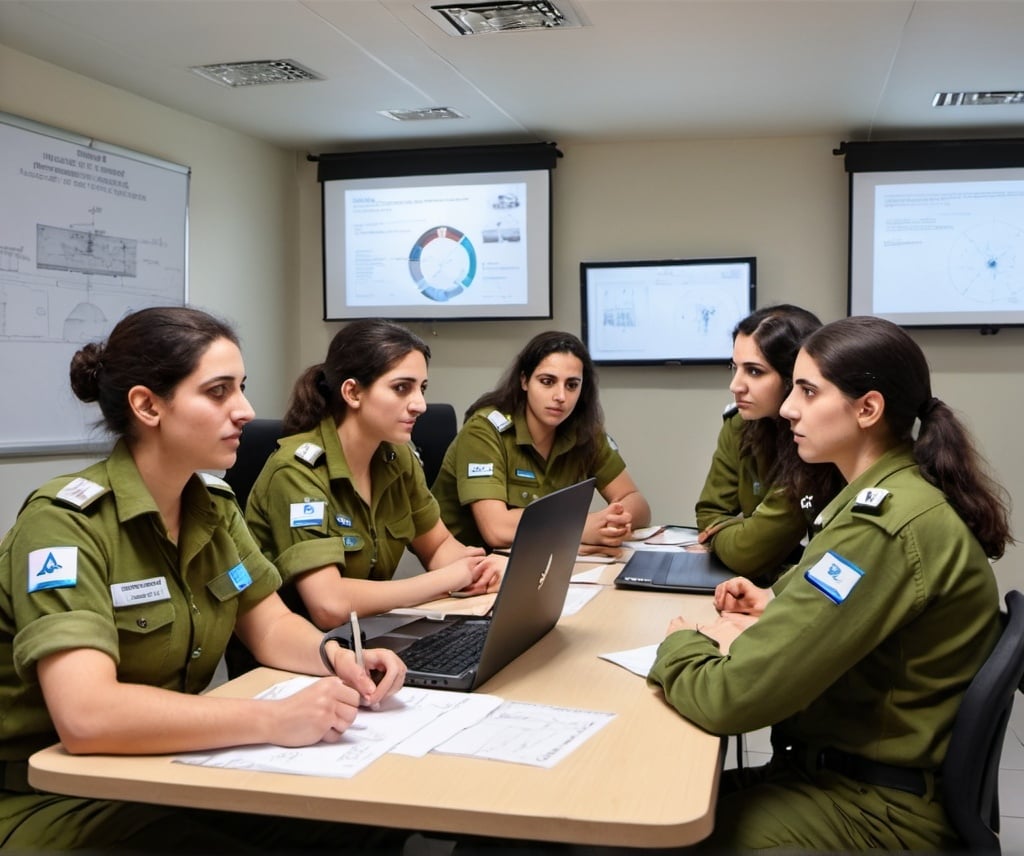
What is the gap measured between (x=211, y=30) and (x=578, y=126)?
1.93 m

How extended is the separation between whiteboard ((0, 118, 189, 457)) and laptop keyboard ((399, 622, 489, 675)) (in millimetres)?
2181

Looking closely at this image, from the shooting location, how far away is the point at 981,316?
4.70 meters

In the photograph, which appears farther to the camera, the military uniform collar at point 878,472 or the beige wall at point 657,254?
the beige wall at point 657,254

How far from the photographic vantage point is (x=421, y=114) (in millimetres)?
4617

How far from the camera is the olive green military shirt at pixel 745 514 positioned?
232 cm

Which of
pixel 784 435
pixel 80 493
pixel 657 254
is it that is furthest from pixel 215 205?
pixel 80 493

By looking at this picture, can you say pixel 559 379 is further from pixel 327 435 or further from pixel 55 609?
pixel 55 609

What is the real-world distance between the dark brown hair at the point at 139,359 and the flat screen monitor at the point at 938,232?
154 inches

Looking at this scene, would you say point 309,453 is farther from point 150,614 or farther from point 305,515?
point 150,614

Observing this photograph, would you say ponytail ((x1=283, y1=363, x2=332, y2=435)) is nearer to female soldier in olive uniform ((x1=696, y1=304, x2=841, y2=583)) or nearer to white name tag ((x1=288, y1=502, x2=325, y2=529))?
white name tag ((x1=288, y1=502, x2=325, y2=529))

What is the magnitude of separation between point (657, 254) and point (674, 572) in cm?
299

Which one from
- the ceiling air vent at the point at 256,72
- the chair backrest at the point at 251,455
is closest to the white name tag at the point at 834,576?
the chair backrest at the point at 251,455

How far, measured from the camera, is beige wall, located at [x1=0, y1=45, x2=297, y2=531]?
12.3ft

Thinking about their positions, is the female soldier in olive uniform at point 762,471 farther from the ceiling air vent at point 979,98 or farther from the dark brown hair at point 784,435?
the ceiling air vent at point 979,98
